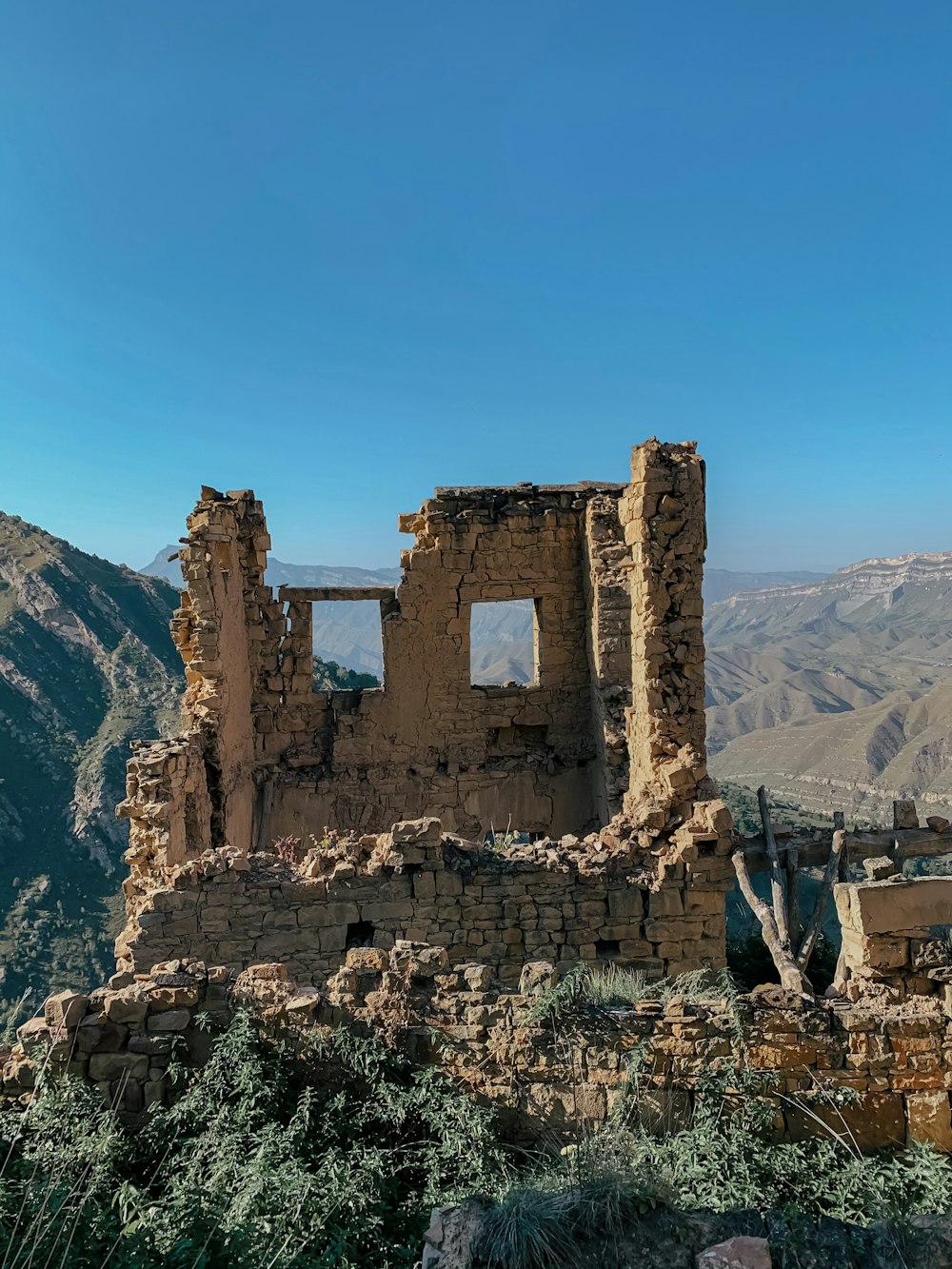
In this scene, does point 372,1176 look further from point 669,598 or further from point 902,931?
point 669,598

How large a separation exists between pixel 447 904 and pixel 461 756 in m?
4.37

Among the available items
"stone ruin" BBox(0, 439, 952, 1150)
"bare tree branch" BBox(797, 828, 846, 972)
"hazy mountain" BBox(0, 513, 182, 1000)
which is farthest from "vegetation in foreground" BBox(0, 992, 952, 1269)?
"hazy mountain" BBox(0, 513, 182, 1000)

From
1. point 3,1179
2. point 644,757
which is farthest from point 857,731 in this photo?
point 3,1179

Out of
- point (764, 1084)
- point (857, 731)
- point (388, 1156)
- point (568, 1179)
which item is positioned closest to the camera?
point (568, 1179)

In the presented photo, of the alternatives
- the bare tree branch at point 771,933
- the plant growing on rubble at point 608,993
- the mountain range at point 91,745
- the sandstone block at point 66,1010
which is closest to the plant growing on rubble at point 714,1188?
the plant growing on rubble at point 608,993

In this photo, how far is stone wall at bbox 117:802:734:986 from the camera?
22.8 ft

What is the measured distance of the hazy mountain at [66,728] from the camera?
2550 centimetres

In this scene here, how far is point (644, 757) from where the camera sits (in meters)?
8.16

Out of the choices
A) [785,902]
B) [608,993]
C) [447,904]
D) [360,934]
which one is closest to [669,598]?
[785,902]

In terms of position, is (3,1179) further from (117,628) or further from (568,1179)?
(117,628)

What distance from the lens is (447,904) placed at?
7117 mm

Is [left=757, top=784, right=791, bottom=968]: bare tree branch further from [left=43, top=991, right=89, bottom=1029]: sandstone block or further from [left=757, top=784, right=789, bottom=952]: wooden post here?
[left=43, top=991, right=89, bottom=1029]: sandstone block

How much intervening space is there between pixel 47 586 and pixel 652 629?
146 feet

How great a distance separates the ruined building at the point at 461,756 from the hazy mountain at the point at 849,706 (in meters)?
46.8
